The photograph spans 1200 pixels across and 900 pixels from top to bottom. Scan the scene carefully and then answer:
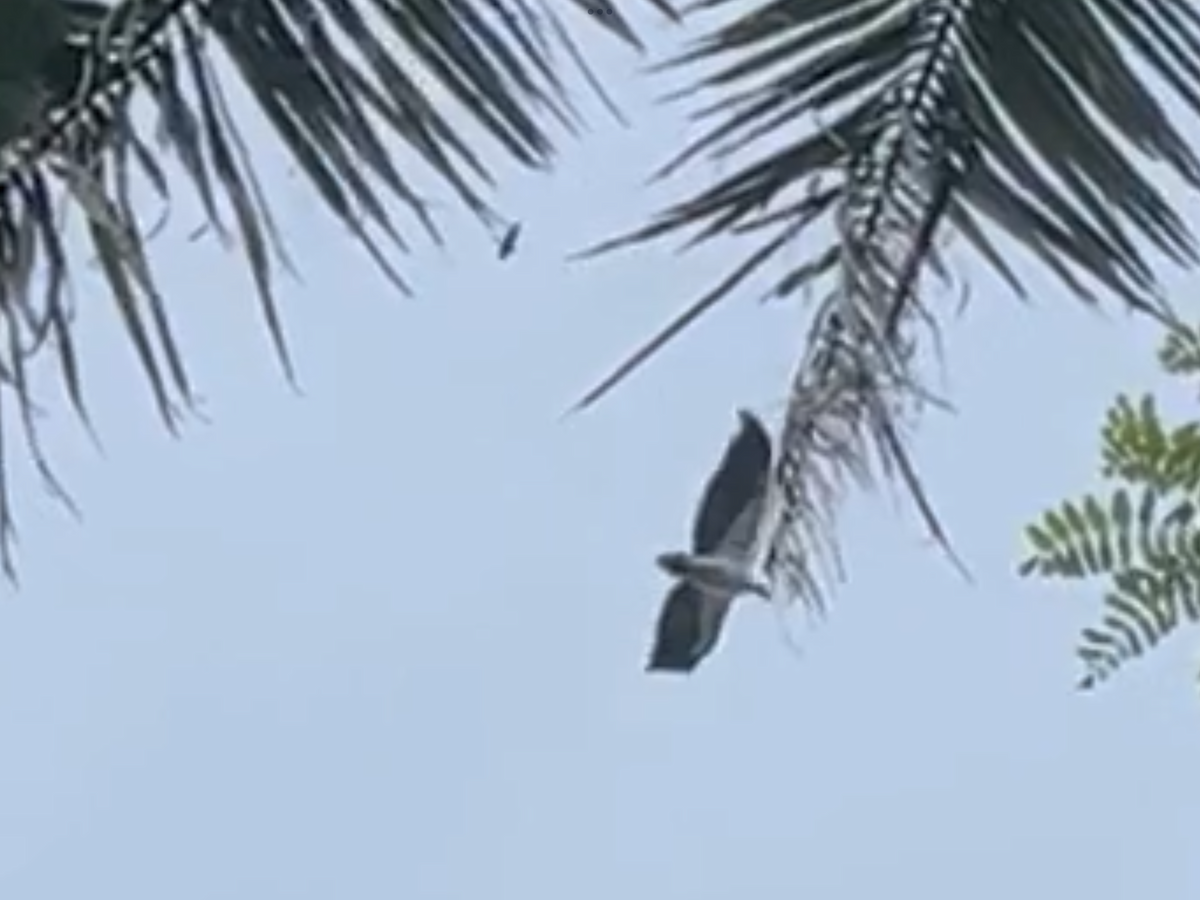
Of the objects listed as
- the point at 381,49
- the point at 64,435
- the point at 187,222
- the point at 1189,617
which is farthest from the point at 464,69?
the point at 1189,617

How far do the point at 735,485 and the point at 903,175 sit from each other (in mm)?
247

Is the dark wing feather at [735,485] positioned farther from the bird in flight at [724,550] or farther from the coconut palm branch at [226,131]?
the coconut palm branch at [226,131]

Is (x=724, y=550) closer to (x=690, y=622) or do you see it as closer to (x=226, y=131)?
(x=690, y=622)

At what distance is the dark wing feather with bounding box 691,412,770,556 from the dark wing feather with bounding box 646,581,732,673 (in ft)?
0.10

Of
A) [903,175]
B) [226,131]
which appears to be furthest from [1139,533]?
[226,131]

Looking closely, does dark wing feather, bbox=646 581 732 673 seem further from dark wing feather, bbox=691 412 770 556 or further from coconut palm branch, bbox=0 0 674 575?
coconut palm branch, bbox=0 0 674 575

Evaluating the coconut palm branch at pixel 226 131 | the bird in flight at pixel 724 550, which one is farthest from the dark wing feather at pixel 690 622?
the coconut palm branch at pixel 226 131

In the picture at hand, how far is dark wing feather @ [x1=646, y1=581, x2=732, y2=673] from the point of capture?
7.02 feet

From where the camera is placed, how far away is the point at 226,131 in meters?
2.04

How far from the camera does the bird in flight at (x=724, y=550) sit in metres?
2.15

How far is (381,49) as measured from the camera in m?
2.05

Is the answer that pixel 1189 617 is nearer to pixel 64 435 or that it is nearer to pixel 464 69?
pixel 464 69

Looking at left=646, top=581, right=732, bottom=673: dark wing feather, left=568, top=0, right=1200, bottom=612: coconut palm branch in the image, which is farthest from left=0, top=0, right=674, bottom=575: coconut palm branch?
left=646, top=581, right=732, bottom=673: dark wing feather

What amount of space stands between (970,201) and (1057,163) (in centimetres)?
7
